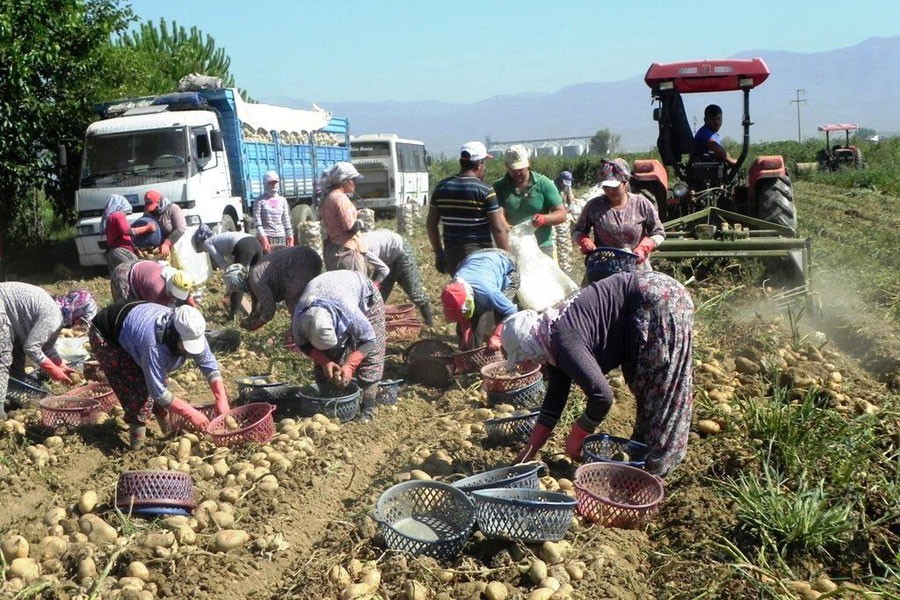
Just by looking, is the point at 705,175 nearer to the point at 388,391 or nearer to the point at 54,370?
the point at 388,391

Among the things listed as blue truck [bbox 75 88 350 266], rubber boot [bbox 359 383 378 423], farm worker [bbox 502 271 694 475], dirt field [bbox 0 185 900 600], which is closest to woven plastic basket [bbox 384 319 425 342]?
dirt field [bbox 0 185 900 600]

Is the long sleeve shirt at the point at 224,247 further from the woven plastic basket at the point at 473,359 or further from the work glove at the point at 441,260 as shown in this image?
the woven plastic basket at the point at 473,359

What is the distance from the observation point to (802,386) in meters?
5.64

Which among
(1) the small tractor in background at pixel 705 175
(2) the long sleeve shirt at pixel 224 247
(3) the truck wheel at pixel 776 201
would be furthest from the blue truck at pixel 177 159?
(3) the truck wheel at pixel 776 201

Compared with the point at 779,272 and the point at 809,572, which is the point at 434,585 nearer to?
the point at 809,572

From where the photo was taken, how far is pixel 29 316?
259 inches

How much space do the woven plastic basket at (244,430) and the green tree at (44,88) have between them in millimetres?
9682

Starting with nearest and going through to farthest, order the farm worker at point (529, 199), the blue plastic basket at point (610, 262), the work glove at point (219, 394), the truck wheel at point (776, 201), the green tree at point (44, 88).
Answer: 1. the work glove at point (219, 394)
2. the blue plastic basket at point (610, 262)
3. the farm worker at point (529, 199)
4. the truck wheel at point (776, 201)
5. the green tree at point (44, 88)

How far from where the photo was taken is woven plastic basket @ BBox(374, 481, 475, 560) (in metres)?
3.85

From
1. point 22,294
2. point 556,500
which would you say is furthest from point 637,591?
point 22,294

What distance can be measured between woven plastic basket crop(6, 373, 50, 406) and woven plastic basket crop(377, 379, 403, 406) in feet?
8.45

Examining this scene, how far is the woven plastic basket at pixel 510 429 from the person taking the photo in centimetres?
512

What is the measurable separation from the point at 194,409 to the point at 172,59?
19282 mm

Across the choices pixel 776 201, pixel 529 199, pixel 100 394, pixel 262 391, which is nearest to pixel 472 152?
pixel 529 199
